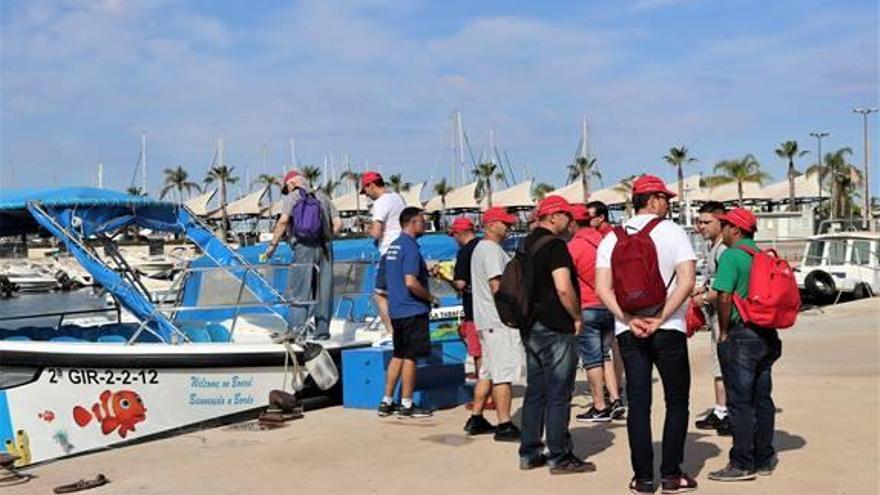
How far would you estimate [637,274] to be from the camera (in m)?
5.46

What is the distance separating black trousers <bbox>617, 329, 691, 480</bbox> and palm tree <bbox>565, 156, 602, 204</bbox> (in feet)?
248

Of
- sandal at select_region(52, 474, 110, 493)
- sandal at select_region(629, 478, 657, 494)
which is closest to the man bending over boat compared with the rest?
sandal at select_region(52, 474, 110, 493)

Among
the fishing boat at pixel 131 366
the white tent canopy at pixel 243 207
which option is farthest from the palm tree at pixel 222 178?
the fishing boat at pixel 131 366

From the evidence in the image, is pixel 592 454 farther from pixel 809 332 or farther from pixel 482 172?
pixel 482 172

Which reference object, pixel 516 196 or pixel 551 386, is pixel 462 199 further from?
pixel 551 386

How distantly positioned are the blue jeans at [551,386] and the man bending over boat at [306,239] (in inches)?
145

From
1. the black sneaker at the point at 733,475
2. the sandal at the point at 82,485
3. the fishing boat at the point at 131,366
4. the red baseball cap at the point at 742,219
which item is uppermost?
the red baseball cap at the point at 742,219

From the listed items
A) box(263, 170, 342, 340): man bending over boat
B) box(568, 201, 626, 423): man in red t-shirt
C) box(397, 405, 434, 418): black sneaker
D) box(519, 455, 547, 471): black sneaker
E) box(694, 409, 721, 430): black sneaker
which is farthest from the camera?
box(263, 170, 342, 340): man bending over boat

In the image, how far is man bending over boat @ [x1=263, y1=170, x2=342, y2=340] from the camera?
382 inches

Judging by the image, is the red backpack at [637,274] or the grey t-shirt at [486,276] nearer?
the red backpack at [637,274]

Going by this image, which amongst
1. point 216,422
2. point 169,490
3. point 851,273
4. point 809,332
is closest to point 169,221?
point 216,422

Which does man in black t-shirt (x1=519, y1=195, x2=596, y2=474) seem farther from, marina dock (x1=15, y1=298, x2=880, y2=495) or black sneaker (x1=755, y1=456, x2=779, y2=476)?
black sneaker (x1=755, y1=456, x2=779, y2=476)

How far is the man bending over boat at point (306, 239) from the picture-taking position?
9695 mm

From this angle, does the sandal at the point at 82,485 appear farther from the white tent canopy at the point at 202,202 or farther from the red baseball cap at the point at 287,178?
the white tent canopy at the point at 202,202
